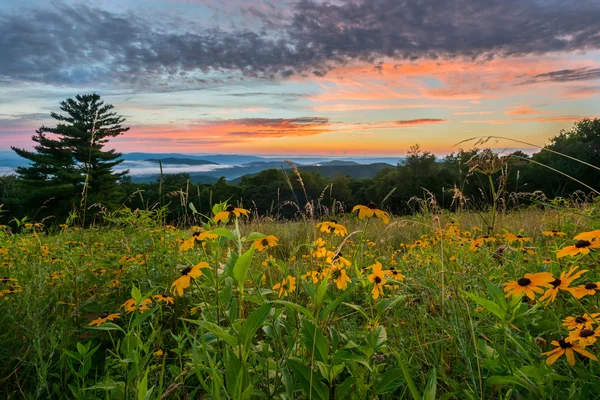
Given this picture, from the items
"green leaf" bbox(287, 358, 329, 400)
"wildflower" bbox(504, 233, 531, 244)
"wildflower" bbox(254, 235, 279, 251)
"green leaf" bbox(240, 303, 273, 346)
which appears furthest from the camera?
"wildflower" bbox(504, 233, 531, 244)

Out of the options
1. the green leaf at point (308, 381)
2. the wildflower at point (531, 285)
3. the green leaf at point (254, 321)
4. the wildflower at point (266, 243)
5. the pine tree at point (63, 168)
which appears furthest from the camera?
the pine tree at point (63, 168)

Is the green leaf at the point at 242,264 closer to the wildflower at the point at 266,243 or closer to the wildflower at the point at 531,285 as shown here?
the wildflower at the point at 266,243

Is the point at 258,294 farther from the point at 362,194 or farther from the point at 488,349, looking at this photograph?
the point at 362,194

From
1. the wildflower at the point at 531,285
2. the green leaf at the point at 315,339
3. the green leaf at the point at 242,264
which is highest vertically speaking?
the green leaf at the point at 242,264

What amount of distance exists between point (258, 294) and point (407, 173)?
126 feet

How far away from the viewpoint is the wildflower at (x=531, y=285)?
1.27 m

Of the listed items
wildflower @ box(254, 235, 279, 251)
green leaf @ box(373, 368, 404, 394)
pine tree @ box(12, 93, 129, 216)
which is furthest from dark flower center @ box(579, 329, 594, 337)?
pine tree @ box(12, 93, 129, 216)

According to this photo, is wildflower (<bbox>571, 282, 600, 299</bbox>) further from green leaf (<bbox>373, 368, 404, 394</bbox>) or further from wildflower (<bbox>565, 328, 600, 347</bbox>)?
green leaf (<bbox>373, 368, 404, 394</bbox>)

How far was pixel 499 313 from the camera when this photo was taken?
4.06 feet

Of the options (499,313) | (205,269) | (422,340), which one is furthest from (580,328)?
(205,269)

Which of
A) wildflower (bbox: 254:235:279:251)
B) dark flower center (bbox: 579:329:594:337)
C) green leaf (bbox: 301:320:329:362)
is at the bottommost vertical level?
dark flower center (bbox: 579:329:594:337)

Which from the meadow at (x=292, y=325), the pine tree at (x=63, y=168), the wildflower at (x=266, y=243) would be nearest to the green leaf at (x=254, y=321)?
the meadow at (x=292, y=325)

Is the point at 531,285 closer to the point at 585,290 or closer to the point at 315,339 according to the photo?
the point at 585,290

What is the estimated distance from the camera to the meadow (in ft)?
3.84
